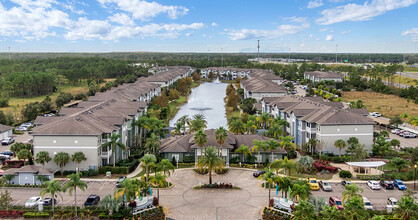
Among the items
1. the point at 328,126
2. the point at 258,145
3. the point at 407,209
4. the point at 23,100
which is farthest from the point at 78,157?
the point at 23,100

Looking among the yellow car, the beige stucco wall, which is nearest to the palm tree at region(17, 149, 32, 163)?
the beige stucco wall

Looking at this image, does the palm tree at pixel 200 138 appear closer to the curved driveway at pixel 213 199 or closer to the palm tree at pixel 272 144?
the curved driveway at pixel 213 199

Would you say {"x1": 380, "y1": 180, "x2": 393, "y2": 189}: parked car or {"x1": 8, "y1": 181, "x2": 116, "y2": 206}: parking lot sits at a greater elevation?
{"x1": 380, "y1": 180, "x2": 393, "y2": 189}: parked car

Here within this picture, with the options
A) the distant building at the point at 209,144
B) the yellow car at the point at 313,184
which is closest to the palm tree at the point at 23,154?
the distant building at the point at 209,144

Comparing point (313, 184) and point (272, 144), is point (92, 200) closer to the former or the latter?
point (313, 184)

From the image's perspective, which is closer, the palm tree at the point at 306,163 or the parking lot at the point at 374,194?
the parking lot at the point at 374,194

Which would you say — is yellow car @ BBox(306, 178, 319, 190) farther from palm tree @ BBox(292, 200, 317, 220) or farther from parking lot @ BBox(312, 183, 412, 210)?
palm tree @ BBox(292, 200, 317, 220)

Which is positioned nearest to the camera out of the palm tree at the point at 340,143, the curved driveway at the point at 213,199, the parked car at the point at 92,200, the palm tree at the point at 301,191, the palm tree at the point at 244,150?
the palm tree at the point at 301,191
